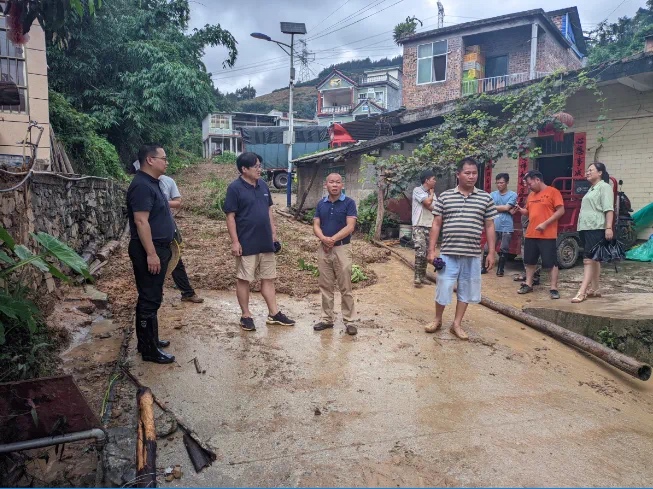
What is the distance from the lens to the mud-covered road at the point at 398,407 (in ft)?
8.25

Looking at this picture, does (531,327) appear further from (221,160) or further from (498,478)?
(221,160)

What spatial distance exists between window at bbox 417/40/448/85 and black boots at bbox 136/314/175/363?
21.7 metres

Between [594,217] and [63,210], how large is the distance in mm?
6819

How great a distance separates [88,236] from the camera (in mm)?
7523

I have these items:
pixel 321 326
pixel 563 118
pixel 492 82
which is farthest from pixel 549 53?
pixel 321 326

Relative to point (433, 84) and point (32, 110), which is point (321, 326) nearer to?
point (32, 110)

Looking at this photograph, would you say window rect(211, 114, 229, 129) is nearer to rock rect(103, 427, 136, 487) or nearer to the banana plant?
the banana plant

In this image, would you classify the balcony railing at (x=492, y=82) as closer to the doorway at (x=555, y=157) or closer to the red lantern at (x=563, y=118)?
the doorway at (x=555, y=157)

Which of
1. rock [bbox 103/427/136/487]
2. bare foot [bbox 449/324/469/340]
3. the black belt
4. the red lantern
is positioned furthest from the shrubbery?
the red lantern

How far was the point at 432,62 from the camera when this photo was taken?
74.3ft

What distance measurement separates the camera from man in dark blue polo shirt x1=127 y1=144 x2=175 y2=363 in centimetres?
364

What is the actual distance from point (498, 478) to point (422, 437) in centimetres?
51

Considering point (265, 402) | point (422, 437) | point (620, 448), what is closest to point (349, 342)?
point (265, 402)

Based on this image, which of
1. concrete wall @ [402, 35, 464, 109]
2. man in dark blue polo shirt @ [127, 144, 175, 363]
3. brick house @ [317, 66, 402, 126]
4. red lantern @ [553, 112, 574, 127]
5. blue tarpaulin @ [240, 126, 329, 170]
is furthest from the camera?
brick house @ [317, 66, 402, 126]
